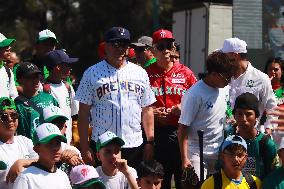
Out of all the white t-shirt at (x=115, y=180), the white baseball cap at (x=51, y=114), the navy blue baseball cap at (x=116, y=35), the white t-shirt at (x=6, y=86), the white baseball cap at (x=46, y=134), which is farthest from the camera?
the white t-shirt at (x=6, y=86)

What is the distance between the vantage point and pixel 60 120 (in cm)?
805

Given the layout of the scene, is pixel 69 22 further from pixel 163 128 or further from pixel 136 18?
pixel 163 128

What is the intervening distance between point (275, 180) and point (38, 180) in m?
2.29

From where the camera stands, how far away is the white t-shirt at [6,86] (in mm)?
9266

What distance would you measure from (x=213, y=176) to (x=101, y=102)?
1.52m

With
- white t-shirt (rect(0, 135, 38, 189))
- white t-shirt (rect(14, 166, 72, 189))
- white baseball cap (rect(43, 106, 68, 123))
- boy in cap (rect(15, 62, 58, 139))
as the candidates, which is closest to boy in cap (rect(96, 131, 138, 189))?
white baseball cap (rect(43, 106, 68, 123))

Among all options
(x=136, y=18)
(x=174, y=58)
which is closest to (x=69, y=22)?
(x=136, y=18)

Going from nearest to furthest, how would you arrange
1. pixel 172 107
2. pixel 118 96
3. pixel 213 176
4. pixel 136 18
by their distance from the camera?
pixel 213 176, pixel 118 96, pixel 172 107, pixel 136 18

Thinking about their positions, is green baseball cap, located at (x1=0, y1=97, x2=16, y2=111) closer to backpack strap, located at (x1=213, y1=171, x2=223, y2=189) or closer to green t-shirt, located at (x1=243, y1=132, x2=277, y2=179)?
backpack strap, located at (x1=213, y1=171, x2=223, y2=189)

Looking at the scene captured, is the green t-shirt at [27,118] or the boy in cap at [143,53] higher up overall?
the boy in cap at [143,53]

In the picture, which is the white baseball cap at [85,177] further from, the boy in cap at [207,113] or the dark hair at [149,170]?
the boy in cap at [207,113]

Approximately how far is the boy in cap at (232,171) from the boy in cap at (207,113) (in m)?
0.68

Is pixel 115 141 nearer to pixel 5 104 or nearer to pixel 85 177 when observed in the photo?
pixel 85 177

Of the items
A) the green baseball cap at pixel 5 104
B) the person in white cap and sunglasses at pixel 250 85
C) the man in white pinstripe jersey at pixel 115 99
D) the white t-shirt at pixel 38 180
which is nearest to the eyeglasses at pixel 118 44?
the man in white pinstripe jersey at pixel 115 99
